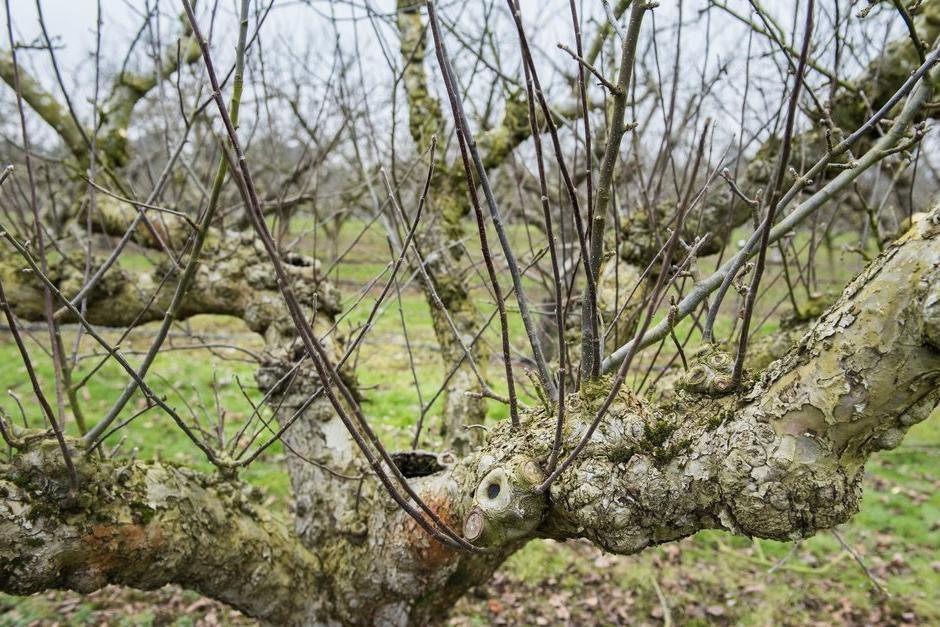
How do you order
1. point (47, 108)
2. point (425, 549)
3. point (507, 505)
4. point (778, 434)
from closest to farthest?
point (778, 434) → point (507, 505) → point (425, 549) → point (47, 108)

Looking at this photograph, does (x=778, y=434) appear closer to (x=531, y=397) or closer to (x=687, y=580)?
(x=531, y=397)

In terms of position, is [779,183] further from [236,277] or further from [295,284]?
[236,277]

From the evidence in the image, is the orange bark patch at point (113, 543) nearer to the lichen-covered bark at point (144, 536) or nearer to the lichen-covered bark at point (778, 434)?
the lichen-covered bark at point (144, 536)

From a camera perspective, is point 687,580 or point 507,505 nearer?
point 507,505

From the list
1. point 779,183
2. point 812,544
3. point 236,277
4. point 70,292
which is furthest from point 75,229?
point 812,544

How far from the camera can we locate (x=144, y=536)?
73.4 inches

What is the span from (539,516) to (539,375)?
37cm

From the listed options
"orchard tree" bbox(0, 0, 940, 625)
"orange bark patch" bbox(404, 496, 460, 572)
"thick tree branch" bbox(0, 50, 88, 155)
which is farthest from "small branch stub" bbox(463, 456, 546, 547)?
"thick tree branch" bbox(0, 50, 88, 155)

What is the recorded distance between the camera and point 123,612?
379 centimetres

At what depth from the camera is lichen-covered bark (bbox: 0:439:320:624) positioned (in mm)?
1647

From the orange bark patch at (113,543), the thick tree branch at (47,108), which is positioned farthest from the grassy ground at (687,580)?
the thick tree branch at (47,108)

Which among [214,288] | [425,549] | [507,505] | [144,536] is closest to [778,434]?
[507,505]

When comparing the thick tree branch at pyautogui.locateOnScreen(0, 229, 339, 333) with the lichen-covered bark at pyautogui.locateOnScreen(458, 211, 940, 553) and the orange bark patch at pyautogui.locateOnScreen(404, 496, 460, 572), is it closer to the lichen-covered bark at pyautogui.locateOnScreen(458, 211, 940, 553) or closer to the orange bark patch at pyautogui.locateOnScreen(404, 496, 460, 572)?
the orange bark patch at pyautogui.locateOnScreen(404, 496, 460, 572)

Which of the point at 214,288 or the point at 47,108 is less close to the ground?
the point at 47,108
